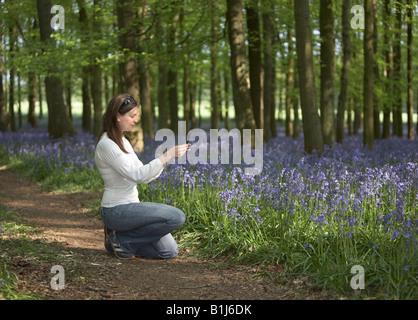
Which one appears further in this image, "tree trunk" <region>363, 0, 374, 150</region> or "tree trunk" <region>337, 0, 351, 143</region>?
"tree trunk" <region>337, 0, 351, 143</region>

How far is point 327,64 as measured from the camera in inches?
482

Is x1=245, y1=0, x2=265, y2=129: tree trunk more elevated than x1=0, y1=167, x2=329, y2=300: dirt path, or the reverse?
x1=245, y1=0, x2=265, y2=129: tree trunk

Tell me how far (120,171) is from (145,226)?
76 centimetres

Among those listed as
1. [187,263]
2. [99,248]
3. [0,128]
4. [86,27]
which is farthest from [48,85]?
[187,263]

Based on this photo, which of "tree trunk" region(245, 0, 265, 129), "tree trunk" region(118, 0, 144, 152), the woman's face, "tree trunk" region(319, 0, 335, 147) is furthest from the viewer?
"tree trunk" region(245, 0, 265, 129)

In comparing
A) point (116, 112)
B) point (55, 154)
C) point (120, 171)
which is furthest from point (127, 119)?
point (55, 154)

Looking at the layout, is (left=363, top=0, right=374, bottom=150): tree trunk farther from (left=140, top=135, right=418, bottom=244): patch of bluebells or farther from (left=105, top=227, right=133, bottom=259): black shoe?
(left=105, top=227, right=133, bottom=259): black shoe

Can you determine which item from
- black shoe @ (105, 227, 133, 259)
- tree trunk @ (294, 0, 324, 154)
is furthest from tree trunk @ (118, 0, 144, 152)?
black shoe @ (105, 227, 133, 259)

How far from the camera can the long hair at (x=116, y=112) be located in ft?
16.5

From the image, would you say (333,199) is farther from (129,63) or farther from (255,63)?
(255,63)

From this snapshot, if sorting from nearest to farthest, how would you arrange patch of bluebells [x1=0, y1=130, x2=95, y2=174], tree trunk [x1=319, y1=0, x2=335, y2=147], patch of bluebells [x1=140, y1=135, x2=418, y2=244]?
1. patch of bluebells [x1=140, y1=135, x2=418, y2=244]
2. patch of bluebells [x1=0, y1=130, x2=95, y2=174]
3. tree trunk [x1=319, y1=0, x2=335, y2=147]

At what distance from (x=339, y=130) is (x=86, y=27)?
9.26 meters

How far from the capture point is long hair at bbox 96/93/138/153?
502cm
